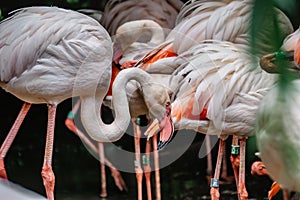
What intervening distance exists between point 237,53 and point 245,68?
4.8 inches

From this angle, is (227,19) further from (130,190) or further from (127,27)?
(130,190)

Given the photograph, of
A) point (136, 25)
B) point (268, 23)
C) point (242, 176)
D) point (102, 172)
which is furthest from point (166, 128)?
point (268, 23)

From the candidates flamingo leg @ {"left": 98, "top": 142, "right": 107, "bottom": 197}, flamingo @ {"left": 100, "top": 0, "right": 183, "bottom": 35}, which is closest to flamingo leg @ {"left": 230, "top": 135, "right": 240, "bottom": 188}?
flamingo @ {"left": 100, "top": 0, "right": 183, "bottom": 35}

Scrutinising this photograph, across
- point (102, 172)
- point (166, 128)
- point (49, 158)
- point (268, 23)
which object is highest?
point (268, 23)

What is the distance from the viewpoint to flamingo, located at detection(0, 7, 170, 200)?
11.7ft

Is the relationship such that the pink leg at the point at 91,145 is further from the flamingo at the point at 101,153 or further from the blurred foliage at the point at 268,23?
the blurred foliage at the point at 268,23

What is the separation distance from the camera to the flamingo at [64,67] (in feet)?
11.7

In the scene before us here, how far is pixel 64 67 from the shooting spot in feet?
11.8

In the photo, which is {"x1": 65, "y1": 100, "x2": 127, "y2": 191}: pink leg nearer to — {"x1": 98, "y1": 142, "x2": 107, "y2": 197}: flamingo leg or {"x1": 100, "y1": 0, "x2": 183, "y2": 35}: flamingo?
{"x1": 98, "y1": 142, "x2": 107, "y2": 197}: flamingo leg

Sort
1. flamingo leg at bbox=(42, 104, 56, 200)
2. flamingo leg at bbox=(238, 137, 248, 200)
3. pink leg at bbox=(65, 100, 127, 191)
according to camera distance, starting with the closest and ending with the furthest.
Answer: flamingo leg at bbox=(42, 104, 56, 200) → flamingo leg at bbox=(238, 137, 248, 200) → pink leg at bbox=(65, 100, 127, 191)

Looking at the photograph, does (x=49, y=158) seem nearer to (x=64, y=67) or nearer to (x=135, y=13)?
(x=64, y=67)

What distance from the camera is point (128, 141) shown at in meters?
5.86

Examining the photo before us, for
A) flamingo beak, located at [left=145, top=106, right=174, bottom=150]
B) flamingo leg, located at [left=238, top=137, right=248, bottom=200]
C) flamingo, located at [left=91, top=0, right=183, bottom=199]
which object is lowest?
flamingo leg, located at [left=238, top=137, right=248, bottom=200]

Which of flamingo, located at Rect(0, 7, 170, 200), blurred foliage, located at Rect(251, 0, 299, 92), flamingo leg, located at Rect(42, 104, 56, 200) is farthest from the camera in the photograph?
flamingo leg, located at Rect(42, 104, 56, 200)
